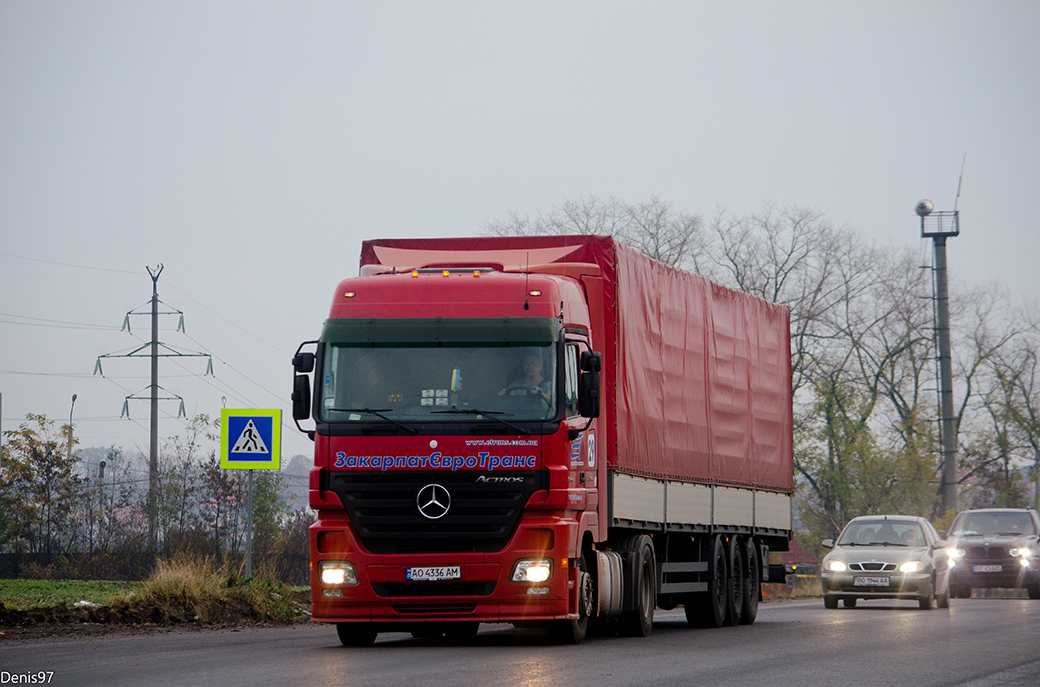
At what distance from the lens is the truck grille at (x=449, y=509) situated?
13.1 m

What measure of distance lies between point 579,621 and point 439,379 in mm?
2827

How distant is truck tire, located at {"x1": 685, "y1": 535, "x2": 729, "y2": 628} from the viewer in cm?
1858

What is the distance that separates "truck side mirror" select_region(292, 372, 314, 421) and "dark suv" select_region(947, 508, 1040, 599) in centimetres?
2106

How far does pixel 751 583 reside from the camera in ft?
67.0

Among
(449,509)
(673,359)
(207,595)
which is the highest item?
(673,359)

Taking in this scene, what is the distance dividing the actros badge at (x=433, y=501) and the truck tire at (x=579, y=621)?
1482 mm

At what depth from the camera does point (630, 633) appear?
16.3 meters

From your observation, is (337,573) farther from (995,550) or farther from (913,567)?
(995,550)

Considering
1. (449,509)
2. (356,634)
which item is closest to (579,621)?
(449,509)

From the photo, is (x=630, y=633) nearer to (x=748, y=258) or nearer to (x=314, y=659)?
(x=314, y=659)

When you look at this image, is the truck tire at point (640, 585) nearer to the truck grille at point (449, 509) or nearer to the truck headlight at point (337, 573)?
the truck grille at point (449, 509)

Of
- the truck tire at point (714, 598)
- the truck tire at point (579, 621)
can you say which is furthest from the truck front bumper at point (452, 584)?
the truck tire at point (714, 598)

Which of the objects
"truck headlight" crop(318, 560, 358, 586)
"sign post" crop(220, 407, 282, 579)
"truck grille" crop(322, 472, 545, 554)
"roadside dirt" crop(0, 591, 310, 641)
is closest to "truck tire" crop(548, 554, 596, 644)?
"truck grille" crop(322, 472, 545, 554)

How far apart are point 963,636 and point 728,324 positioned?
5.16 metres
